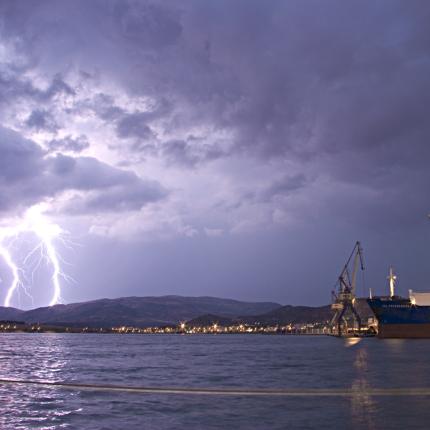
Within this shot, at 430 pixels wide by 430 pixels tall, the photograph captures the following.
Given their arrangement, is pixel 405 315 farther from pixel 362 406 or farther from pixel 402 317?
pixel 362 406

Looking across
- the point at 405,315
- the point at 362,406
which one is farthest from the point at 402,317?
the point at 362,406

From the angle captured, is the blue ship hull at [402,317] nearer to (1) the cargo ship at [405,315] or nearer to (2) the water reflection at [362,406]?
(1) the cargo ship at [405,315]

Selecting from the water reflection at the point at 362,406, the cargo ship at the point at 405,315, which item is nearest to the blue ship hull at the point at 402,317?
the cargo ship at the point at 405,315

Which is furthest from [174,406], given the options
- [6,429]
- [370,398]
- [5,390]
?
[5,390]

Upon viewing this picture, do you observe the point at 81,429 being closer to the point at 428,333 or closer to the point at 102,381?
the point at 102,381

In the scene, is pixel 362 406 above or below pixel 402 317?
below

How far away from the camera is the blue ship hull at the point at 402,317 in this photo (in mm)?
169375

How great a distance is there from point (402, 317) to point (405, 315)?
1.83 metres

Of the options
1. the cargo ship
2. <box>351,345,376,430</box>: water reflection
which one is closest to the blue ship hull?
the cargo ship

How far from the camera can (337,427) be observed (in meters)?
26.1

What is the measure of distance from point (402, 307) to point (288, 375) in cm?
→ 12625

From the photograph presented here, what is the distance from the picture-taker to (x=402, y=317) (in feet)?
574

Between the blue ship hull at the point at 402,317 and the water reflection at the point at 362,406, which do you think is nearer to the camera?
the water reflection at the point at 362,406

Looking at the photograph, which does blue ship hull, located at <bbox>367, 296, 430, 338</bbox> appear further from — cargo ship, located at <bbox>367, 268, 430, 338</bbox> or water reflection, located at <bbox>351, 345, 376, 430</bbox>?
water reflection, located at <bbox>351, 345, 376, 430</bbox>
